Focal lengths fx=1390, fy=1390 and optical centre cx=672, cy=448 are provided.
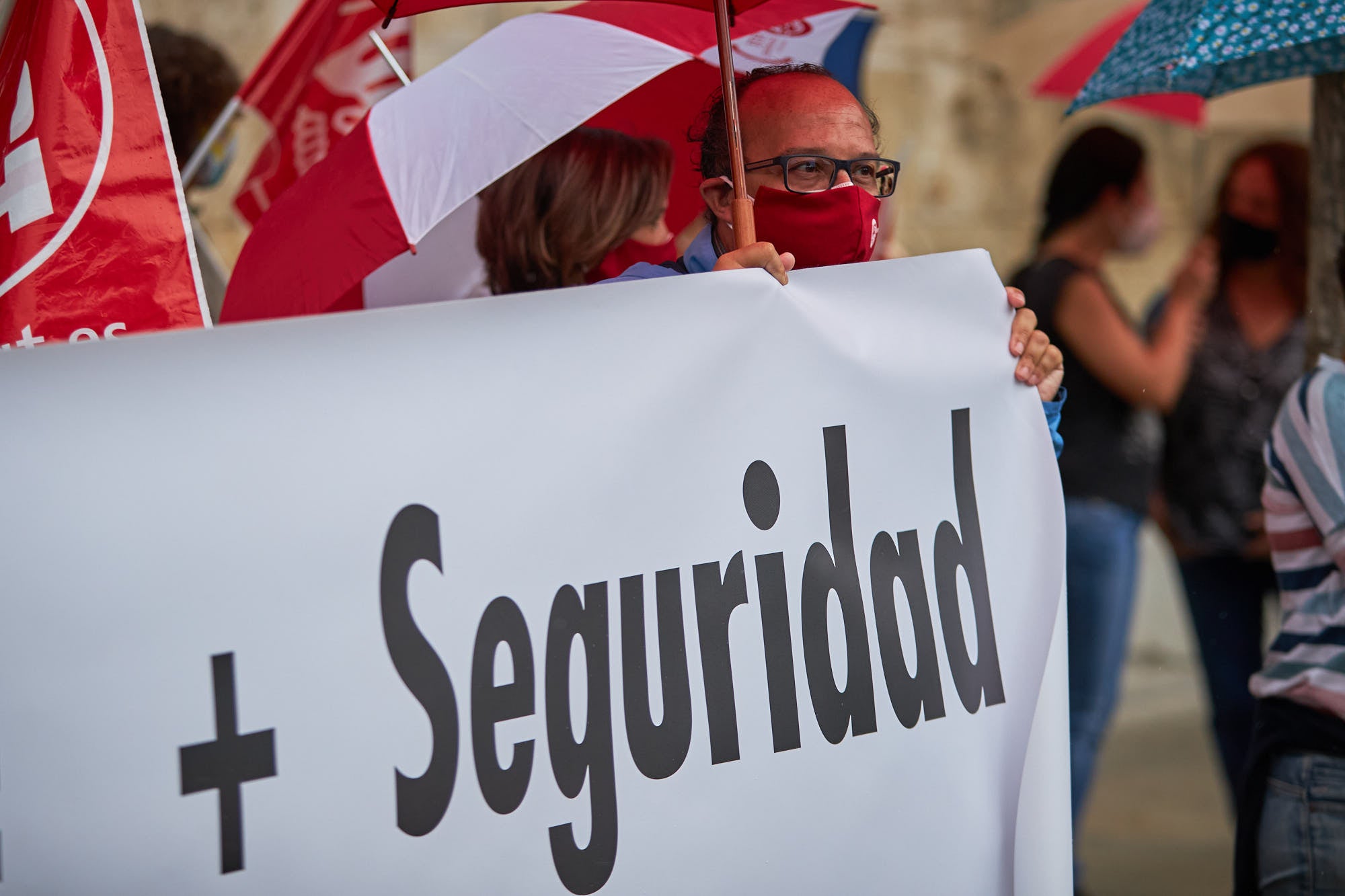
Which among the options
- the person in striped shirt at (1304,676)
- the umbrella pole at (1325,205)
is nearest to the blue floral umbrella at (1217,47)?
the umbrella pole at (1325,205)

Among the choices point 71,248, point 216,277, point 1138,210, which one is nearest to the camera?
point 71,248

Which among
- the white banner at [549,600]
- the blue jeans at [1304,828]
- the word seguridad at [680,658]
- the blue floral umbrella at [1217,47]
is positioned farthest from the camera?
the blue floral umbrella at [1217,47]

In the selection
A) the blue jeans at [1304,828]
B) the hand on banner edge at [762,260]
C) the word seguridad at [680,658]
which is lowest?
the blue jeans at [1304,828]

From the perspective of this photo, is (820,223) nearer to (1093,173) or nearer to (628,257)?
(628,257)

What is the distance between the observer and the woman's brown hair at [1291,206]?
3.71m

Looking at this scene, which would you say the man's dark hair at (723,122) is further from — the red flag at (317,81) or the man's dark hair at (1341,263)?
the red flag at (317,81)

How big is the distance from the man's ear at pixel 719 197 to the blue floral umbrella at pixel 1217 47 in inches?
35.2

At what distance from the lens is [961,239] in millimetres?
6352

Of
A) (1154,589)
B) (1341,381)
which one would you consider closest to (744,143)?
(1341,381)

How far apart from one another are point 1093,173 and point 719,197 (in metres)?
2.16

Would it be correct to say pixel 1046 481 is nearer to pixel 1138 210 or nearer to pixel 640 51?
pixel 640 51

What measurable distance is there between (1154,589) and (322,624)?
5774 millimetres

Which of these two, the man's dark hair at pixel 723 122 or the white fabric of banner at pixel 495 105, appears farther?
the white fabric of banner at pixel 495 105

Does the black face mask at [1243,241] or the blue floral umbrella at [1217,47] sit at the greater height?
the blue floral umbrella at [1217,47]
